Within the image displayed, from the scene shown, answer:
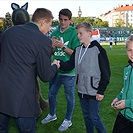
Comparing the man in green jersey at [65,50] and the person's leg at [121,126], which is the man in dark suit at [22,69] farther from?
the man in green jersey at [65,50]

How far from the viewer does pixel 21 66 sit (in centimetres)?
254

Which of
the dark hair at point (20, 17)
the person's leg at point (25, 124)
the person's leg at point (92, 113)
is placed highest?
the dark hair at point (20, 17)

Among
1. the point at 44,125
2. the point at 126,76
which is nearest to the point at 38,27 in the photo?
the point at 126,76

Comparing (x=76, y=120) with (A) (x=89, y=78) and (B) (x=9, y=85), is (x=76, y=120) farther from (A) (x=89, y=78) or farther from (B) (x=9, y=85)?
(B) (x=9, y=85)

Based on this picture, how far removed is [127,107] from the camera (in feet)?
8.72

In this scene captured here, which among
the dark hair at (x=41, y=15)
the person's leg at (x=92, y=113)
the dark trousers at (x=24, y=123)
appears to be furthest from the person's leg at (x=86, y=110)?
the dark hair at (x=41, y=15)

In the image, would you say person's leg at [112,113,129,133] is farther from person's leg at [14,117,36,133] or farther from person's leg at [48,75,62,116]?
person's leg at [48,75,62,116]

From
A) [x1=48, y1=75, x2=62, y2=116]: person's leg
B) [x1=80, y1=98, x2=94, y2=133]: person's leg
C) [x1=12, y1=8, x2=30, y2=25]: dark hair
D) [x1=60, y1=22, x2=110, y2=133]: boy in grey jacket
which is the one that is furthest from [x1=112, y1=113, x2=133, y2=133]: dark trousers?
[x1=12, y1=8, x2=30, y2=25]: dark hair

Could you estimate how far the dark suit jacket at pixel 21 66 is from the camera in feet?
8.36

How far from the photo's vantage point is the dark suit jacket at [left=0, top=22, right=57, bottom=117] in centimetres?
255

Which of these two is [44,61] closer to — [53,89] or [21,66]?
[21,66]

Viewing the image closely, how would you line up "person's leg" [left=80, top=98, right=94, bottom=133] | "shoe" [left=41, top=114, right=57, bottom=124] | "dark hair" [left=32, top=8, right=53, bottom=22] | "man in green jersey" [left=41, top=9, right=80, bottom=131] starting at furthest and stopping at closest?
"shoe" [left=41, top=114, right=57, bottom=124] < "man in green jersey" [left=41, top=9, right=80, bottom=131] < "person's leg" [left=80, top=98, right=94, bottom=133] < "dark hair" [left=32, top=8, right=53, bottom=22]

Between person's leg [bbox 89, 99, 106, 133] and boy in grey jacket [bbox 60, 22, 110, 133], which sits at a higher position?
boy in grey jacket [bbox 60, 22, 110, 133]

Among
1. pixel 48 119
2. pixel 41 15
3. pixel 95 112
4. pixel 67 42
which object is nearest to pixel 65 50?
pixel 67 42
